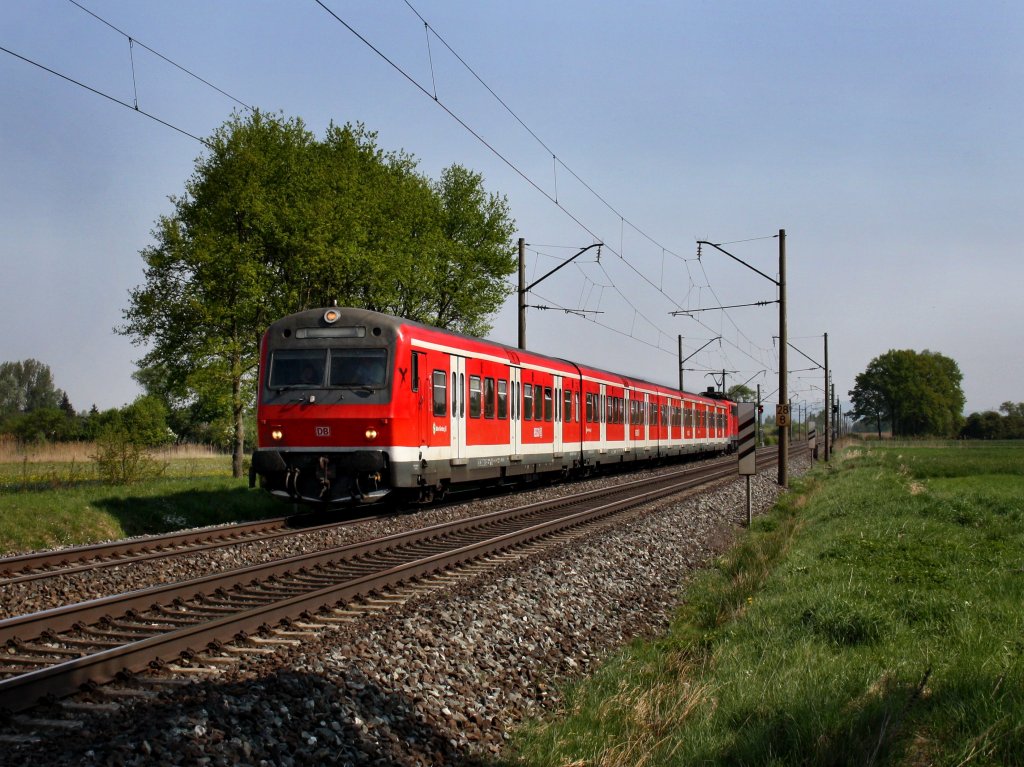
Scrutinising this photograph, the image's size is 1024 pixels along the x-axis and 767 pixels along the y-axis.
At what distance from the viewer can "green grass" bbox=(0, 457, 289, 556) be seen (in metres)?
13.8

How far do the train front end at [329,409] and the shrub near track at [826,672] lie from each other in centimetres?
585

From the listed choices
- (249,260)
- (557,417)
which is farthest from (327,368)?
(249,260)

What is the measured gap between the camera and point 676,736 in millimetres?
5383

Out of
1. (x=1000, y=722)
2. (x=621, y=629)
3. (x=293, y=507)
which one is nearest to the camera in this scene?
(x=1000, y=722)

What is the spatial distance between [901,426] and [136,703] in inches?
5763

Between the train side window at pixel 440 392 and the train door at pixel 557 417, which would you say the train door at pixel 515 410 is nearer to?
the train door at pixel 557 417

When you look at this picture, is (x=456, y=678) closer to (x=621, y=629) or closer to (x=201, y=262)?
(x=621, y=629)

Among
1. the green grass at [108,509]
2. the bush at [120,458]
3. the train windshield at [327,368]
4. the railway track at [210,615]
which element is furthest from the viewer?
the bush at [120,458]

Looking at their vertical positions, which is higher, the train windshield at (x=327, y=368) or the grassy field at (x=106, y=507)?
the train windshield at (x=327, y=368)

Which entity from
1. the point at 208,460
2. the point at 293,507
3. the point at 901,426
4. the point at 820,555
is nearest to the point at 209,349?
the point at 293,507

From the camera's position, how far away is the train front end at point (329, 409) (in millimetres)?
15219

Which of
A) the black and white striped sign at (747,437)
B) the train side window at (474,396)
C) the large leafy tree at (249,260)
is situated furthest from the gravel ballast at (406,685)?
the large leafy tree at (249,260)

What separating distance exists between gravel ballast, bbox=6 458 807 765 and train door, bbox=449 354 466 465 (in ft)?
22.0

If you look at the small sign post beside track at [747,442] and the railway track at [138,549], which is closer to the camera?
the railway track at [138,549]
